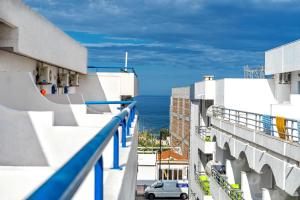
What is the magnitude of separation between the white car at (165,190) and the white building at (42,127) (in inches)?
998

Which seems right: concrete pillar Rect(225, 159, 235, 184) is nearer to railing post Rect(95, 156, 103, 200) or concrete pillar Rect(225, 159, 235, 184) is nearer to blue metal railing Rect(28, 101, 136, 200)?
railing post Rect(95, 156, 103, 200)

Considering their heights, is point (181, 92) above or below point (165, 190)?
above

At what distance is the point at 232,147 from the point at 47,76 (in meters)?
9.13

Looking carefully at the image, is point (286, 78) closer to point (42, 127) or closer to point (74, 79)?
point (74, 79)

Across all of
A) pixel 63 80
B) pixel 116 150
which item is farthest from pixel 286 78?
pixel 116 150

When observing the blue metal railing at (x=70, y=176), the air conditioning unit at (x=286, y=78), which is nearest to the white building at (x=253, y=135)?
the air conditioning unit at (x=286, y=78)

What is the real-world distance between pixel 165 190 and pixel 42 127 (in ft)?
110

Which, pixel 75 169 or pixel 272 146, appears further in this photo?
pixel 272 146

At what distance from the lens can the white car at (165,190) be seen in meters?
37.9

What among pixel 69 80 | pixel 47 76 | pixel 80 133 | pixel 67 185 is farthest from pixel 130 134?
pixel 69 80

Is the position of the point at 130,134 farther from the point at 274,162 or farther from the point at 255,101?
the point at 255,101

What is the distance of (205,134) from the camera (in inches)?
1007

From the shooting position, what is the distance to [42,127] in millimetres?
5730

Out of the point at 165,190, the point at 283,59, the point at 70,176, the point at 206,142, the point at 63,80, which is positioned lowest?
the point at 165,190
